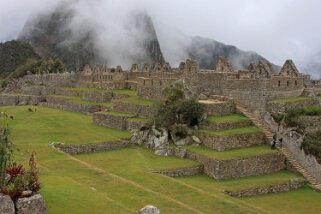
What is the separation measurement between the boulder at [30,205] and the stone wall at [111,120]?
757 inches

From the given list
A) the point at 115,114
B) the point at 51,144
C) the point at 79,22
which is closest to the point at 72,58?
the point at 79,22

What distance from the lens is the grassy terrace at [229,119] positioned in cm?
2909

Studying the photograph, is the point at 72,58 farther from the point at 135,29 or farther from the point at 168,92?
the point at 168,92

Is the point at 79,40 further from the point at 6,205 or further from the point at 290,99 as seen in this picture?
the point at 6,205

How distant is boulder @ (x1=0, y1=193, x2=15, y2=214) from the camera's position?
14.1m

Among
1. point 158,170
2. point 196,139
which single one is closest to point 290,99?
point 196,139

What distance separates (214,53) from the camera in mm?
60312

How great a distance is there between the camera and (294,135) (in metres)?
27.7

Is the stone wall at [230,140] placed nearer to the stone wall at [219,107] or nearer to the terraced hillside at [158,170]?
the terraced hillside at [158,170]

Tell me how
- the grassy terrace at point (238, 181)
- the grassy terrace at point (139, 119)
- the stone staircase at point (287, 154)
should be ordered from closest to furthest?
the grassy terrace at point (238, 181) < the stone staircase at point (287, 154) < the grassy terrace at point (139, 119)

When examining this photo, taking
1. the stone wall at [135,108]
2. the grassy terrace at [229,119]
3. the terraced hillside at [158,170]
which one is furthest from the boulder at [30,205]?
the stone wall at [135,108]

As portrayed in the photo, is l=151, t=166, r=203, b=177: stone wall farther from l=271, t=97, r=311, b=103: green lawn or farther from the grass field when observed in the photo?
l=271, t=97, r=311, b=103: green lawn

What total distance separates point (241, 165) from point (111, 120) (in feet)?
37.8

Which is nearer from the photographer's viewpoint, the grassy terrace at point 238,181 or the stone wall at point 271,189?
the stone wall at point 271,189
